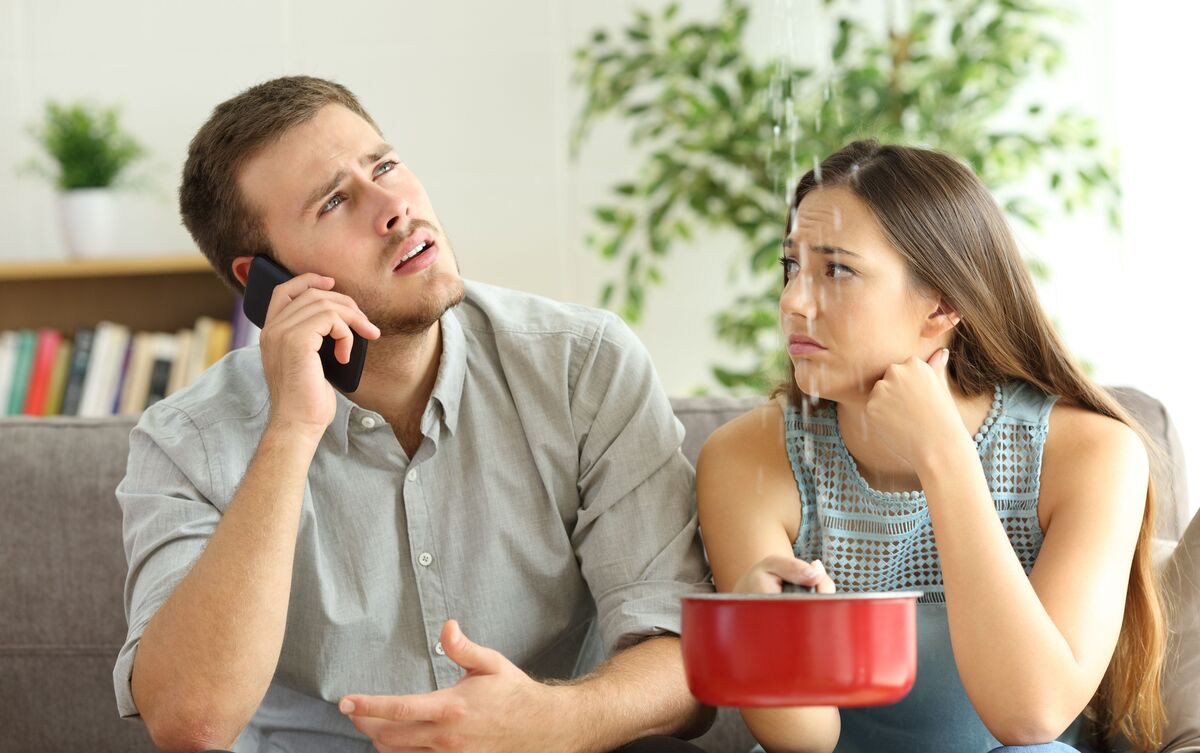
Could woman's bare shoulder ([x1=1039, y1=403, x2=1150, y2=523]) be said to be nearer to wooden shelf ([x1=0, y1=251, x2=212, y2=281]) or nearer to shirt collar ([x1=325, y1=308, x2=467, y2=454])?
shirt collar ([x1=325, y1=308, x2=467, y2=454])

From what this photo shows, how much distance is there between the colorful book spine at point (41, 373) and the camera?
9.24ft

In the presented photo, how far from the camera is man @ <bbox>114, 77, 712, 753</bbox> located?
4.24 feet

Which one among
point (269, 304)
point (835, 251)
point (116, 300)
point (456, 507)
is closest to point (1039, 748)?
point (835, 251)

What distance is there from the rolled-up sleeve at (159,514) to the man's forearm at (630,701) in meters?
0.42

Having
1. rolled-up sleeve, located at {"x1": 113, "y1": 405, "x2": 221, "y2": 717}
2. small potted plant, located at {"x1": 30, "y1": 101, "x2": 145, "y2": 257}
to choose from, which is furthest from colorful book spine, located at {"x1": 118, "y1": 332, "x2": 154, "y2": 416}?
rolled-up sleeve, located at {"x1": 113, "y1": 405, "x2": 221, "y2": 717}

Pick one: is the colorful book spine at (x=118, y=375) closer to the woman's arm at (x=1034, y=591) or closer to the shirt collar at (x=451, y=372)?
the shirt collar at (x=451, y=372)

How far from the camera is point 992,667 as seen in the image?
1.11m

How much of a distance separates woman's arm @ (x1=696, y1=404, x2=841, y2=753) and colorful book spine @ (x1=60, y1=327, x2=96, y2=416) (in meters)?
1.93

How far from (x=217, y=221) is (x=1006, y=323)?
2.97 ft

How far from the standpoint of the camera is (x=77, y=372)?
282 cm

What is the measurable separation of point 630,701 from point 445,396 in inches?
16.0

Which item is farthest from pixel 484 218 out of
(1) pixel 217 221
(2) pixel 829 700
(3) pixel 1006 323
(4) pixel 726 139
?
(2) pixel 829 700

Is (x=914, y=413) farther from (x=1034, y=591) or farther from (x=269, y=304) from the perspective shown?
(x=269, y=304)

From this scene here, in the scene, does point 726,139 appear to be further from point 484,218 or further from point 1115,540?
point 1115,540
